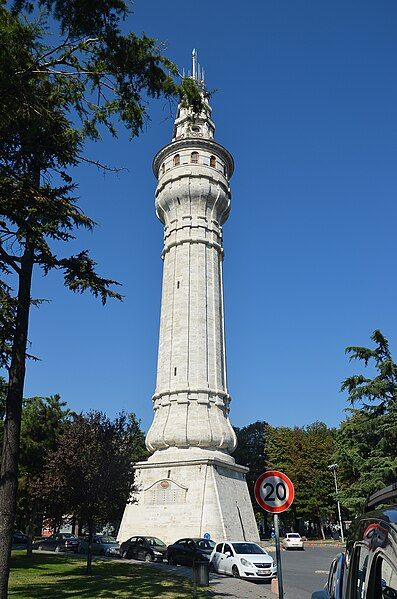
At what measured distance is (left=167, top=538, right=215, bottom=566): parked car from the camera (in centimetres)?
2323

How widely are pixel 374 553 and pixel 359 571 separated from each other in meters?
0.59

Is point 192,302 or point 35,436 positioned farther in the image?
point 192,302

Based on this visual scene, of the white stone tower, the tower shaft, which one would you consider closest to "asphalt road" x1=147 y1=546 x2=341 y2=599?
the white stone tower

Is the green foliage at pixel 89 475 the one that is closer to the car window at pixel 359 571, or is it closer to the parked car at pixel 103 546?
the parked car at pixel 103 546

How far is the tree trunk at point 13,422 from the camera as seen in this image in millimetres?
11320

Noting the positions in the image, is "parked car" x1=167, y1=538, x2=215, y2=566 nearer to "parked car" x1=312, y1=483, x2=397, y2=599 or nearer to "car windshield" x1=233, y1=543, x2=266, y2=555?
"car windshield" x1=233, y1=543, x2=266, y2=555

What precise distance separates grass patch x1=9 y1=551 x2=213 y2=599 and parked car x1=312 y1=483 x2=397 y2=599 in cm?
1206

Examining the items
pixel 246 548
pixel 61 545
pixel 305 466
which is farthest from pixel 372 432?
pixel 305 466

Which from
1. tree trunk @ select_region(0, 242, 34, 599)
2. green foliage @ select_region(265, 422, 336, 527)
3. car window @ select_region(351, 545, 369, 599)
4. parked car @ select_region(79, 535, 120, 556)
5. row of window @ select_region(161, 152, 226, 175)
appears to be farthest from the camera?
green foliage @ select_region(265, 422, 336, 527)

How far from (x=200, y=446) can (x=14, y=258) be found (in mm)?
24195

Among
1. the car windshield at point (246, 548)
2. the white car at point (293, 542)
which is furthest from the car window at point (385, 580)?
the white car at point (293, 542)

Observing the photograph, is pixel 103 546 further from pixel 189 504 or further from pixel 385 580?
pixel 385 580

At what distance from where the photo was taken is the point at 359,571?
3.33 metres

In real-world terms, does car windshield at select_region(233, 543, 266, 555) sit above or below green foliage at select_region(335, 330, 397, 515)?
below
